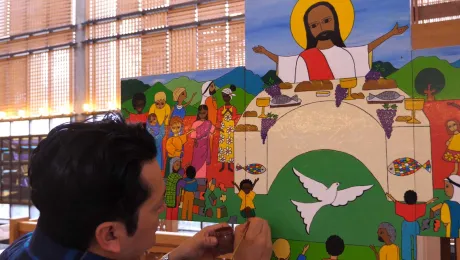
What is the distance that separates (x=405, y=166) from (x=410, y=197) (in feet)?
0.37

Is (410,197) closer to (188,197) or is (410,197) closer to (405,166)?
(405,166)

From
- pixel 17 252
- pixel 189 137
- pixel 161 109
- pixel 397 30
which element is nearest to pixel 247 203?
pixel 189 137

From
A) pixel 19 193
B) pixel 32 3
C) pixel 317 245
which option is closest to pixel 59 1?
pixel 32 3

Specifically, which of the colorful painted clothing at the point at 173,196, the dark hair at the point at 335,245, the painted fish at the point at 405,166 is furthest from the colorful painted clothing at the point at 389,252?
the colorful painted clothing at the point at 173,196

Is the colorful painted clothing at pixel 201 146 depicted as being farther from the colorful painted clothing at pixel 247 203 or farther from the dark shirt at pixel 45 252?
the dark shirt at pixel 45 252

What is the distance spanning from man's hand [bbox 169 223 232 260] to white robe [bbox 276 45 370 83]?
67 centimetres

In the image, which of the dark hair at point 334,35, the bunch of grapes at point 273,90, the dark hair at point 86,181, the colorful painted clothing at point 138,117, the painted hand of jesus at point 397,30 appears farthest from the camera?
the colorful painted clothing at point 138,117

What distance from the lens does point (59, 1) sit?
22.0 ft

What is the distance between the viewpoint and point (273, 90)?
1.85 meters

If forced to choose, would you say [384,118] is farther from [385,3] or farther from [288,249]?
[288,249]

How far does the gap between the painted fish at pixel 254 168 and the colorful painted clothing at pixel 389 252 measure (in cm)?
55

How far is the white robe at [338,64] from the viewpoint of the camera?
5.58 feet

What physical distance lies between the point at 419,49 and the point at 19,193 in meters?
6.61

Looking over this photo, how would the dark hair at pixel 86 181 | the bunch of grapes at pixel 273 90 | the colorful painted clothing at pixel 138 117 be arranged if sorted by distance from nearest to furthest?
the dark hair at pixel 86 181 < the bunch of grapes at pixel 273 90 < the colorful painted clothing at pixel 138 117
